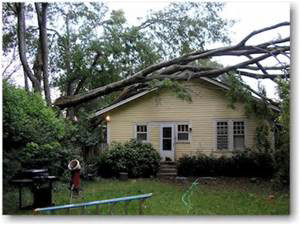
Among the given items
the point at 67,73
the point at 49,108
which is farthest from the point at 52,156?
the point at 67,73

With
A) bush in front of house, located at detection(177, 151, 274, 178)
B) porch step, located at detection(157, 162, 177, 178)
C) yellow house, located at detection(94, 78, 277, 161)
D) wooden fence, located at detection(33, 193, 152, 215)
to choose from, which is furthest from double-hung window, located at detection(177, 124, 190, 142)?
wooden fence, located at detection(33, 193, 152, 215)

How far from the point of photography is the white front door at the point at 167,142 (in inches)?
171

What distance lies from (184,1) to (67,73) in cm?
168

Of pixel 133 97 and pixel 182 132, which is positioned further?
pixel 133 97

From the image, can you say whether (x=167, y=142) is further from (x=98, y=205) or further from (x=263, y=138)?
(x=98, y=205)

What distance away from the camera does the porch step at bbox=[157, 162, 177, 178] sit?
4211mm

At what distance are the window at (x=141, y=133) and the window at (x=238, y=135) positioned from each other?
Result: 3.47 feet

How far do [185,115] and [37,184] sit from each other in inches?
75.7

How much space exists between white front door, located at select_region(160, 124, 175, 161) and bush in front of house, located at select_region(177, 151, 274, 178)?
→ 5.6 inches

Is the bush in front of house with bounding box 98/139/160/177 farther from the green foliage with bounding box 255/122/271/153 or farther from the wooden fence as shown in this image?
the green foliage with bounding box 255/122/271/153

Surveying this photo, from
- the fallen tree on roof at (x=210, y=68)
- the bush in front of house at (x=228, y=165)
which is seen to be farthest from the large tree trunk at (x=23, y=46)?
the bush in front of house at (x=228, y=165)

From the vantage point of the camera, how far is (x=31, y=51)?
4.81 meters

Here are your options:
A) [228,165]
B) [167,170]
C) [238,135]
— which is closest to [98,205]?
[167,170]

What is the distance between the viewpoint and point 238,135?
4629mm
